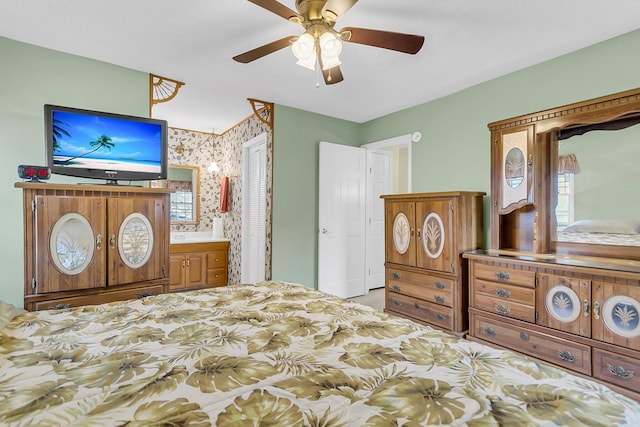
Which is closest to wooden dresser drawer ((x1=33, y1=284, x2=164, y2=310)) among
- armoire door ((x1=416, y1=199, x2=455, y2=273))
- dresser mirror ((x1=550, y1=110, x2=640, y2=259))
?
armoire door ((x1=416, y1=199, x2=455, y2=273))

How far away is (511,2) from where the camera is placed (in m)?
1.98

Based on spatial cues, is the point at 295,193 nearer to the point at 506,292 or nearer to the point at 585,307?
the point at 506,292

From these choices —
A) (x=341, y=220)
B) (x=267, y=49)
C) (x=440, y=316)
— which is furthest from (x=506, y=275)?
(x=267, y=49)

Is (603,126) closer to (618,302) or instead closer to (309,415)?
(618,302)

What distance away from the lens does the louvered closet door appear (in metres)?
4.21

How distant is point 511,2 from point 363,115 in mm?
2451

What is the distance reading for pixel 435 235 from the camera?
3049 millimetres

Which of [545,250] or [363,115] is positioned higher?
[363,115]

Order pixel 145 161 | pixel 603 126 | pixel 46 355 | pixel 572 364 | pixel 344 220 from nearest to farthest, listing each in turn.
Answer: pixel 46 355 → pixel 572 364 → pixel 603 126 → pixel 145 161 → pixel 344 220

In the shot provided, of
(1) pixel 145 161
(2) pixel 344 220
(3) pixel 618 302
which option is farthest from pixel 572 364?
(1) pixel 145 161

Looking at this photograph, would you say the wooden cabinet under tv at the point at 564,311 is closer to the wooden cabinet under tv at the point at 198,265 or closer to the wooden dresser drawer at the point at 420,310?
the wooden dresser drawer at the point at 420,310

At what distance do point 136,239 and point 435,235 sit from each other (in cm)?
→ 258

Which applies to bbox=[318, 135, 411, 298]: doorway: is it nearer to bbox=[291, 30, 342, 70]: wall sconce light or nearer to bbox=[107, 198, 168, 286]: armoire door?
bbox=[107, 198, 168, 286]: armoire door

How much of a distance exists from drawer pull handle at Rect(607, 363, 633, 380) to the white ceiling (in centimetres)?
220
